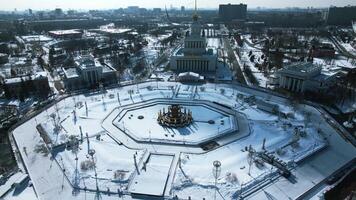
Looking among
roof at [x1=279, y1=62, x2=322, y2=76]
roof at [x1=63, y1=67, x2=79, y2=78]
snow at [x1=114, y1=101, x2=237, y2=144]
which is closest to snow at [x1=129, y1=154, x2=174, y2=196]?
snow at [x1=114, y1=101, x2=237, y2=144]

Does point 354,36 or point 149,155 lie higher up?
point 354,36

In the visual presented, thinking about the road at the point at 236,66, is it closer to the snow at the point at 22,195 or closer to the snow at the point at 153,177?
the snow at the point at 153,177

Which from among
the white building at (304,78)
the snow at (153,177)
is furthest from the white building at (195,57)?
the snow at (153,177)

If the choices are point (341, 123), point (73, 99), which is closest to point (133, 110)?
point (73, 99)

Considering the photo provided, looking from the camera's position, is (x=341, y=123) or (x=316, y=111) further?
(x=316, y=111)

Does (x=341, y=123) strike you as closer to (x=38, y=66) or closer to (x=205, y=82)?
(x=205, y=82)

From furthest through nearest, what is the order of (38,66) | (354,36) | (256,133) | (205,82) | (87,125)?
(354,36), (38,66), (205,82), (87,125), (256,133)
